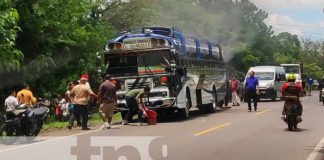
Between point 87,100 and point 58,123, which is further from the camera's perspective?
point 58,123

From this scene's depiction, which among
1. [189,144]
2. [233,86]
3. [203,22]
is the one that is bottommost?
[189,144]

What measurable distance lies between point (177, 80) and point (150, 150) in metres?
9.17

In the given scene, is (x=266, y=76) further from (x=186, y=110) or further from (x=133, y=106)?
(x=133, y=106)

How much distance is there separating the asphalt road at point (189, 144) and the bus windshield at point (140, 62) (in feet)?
8.21

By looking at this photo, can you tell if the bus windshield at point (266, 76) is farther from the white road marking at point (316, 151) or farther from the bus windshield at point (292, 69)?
the white road marking at point (316, 151)

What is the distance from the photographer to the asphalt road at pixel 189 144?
11281 mm

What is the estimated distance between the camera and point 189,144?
13352mm

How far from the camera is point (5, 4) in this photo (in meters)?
18.8

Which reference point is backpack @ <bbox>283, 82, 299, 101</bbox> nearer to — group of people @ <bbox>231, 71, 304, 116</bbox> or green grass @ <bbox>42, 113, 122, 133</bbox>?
group of people @ <bbox>231, 71, 304, 116</bbox>

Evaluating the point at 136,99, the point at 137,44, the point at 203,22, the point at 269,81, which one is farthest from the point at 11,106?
the point at 203,22

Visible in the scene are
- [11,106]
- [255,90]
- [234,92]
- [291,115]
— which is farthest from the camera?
[234,92]

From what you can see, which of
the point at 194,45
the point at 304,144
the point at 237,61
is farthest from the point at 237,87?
the point at 237,61

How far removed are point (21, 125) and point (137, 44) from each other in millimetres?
6533

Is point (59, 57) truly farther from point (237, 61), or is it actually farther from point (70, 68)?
point (237, 61)
